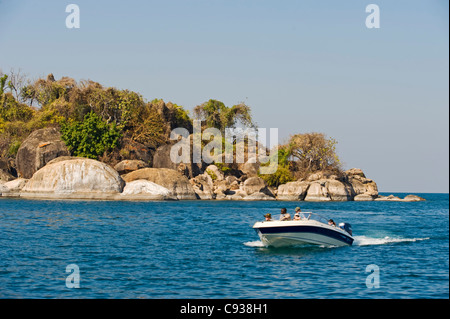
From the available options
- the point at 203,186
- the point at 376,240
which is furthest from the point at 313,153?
the point at 376,240

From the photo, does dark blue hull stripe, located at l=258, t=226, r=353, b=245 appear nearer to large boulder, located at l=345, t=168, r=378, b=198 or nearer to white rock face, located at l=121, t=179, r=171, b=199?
white rock face, located at l=121, t=179, r=171, b=199

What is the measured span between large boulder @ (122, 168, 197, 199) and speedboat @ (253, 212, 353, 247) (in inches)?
1488

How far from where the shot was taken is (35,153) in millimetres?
68500

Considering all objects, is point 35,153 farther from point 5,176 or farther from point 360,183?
point 360,183

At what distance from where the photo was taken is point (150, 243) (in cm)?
2827

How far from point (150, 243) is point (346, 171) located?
213 ft

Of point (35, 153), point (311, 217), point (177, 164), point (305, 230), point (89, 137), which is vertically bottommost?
point (305, 230)

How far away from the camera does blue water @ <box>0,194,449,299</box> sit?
696 inches

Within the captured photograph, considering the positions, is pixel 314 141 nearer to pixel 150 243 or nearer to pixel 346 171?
pixel 346 171

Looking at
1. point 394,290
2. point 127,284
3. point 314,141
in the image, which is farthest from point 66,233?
point 314,141

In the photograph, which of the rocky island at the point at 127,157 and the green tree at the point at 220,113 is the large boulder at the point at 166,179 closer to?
the rocky island at the point at 127,157

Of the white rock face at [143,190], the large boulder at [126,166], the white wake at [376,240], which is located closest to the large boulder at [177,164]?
the large boulder at [126,166]

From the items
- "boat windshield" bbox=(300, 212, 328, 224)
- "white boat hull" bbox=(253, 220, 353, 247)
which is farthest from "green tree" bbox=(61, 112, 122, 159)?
"white boat hull" bbox=(253, 220, 353, 247)

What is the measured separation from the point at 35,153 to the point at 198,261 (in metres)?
50.6
